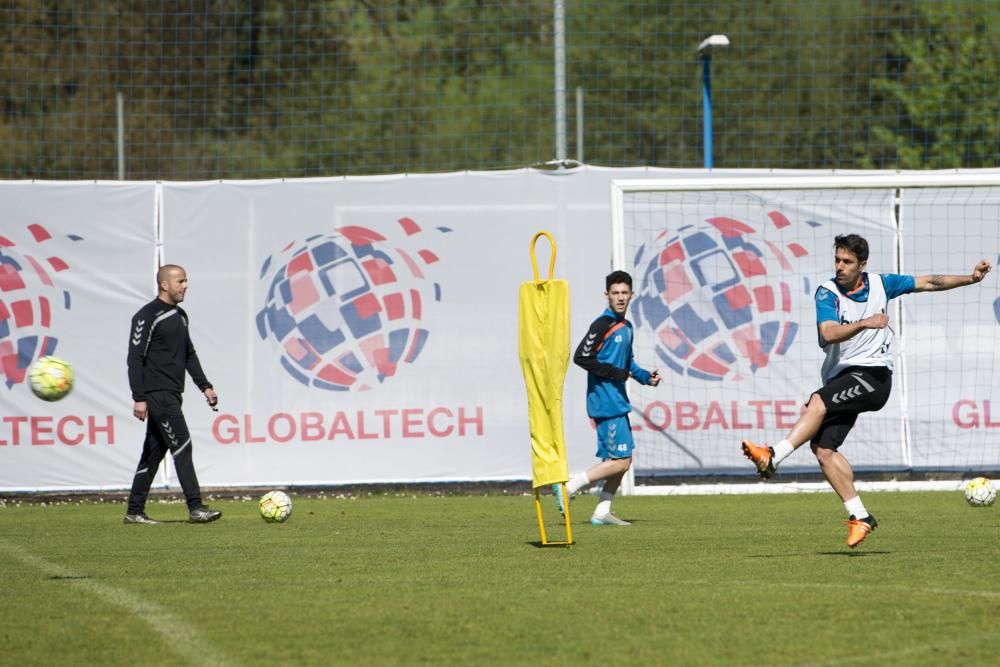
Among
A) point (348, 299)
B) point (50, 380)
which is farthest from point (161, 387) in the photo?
point (348, 299)

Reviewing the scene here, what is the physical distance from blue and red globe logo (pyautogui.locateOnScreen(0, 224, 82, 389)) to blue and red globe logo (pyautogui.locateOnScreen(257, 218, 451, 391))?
7.47 feet

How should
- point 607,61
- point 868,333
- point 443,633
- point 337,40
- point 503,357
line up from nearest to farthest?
point 443,633
point 868,333
point 503,357
point 337,40
point 607,61

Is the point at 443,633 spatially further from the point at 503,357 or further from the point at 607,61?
the point at 607,61

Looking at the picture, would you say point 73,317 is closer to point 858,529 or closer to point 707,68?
point 707,68

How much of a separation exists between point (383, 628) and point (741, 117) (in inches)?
1171

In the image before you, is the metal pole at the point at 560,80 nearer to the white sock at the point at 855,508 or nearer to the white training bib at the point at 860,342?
the white training bib at the point at 860,342

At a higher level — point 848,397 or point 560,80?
point 560,80

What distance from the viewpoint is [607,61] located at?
34.3 m

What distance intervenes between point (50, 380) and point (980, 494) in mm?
8283

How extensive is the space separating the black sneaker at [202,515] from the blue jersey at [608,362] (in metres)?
3.46

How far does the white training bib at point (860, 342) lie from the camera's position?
1003 cm

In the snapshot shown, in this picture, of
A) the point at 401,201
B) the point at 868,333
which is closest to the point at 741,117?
the point at 401,201

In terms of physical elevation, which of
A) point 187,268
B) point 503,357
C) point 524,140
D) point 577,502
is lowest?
point 577,502

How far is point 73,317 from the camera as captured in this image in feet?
53.7
